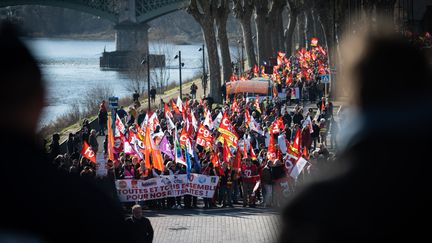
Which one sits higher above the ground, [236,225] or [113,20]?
[113,20]

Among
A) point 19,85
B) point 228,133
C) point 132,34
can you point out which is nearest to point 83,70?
point 132,34

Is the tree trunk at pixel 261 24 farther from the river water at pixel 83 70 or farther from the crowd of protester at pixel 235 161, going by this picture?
the crowd of protester at pixel 235 161

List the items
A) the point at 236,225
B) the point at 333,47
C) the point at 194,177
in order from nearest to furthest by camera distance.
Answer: the point at 236,225 → the point at 194,177 → the point at 333,47

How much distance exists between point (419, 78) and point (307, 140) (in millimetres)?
22771

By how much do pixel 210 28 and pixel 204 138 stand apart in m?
24.3

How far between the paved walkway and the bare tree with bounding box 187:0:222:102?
26.3 metres

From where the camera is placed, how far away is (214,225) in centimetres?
1691

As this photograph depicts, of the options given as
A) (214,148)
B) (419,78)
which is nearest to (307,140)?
(214,148)

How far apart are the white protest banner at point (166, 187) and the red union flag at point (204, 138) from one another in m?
3.01

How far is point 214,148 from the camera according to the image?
21531 mm

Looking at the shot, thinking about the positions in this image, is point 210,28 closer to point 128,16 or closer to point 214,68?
point 214,68

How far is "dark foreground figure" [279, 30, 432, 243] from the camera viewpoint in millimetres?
1812

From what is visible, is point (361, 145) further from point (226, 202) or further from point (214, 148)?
point (214, 148)

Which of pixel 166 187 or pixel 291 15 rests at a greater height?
pixel 291 15
